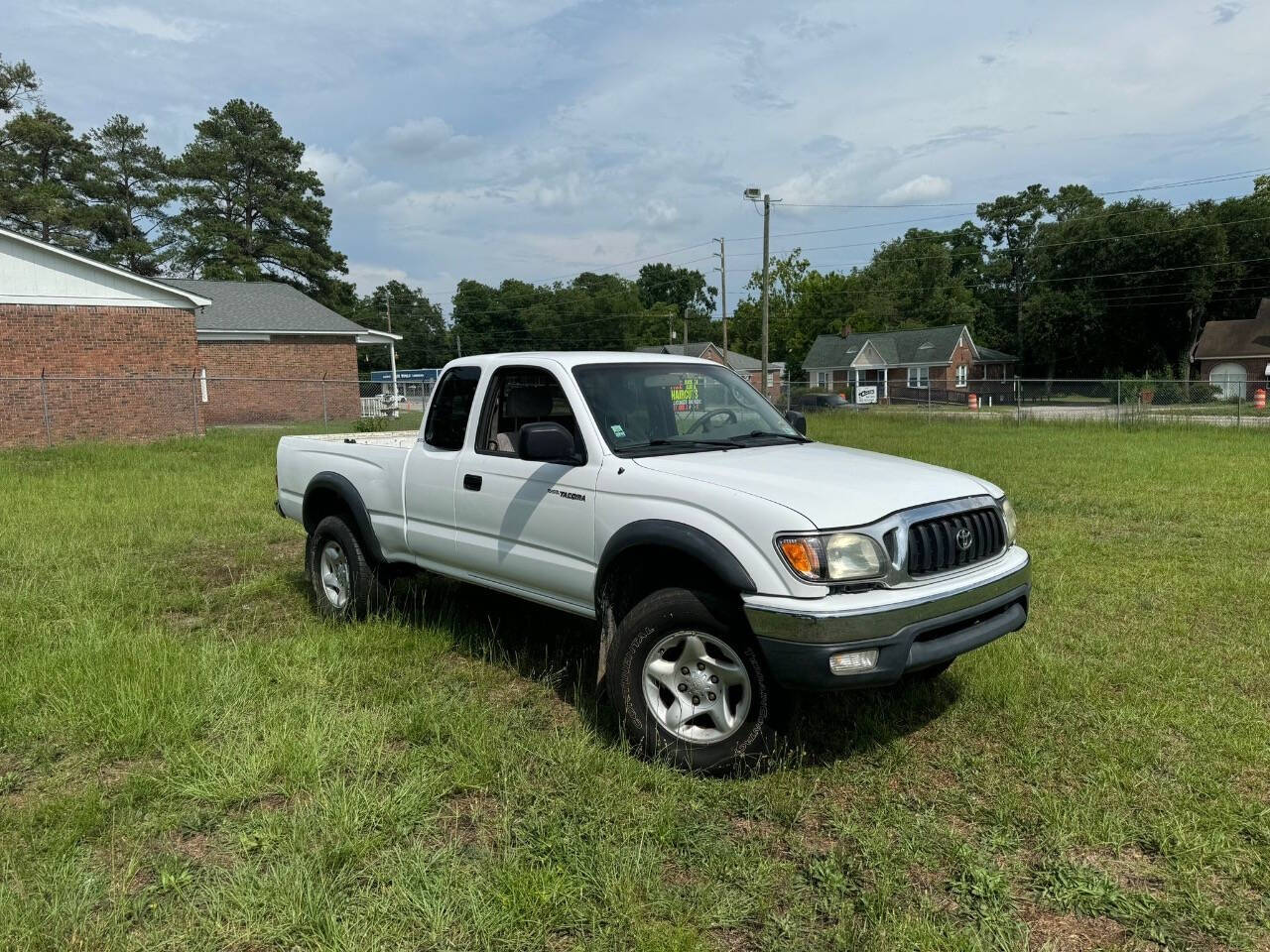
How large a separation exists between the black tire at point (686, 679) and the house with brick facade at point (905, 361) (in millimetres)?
57586

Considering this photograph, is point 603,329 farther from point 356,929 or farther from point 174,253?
point 356,929

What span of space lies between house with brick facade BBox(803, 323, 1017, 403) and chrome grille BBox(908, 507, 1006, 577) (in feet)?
187

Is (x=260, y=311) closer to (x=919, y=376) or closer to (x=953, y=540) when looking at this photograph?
(x=953, y=540)

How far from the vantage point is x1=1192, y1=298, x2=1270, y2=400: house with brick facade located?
51.8m

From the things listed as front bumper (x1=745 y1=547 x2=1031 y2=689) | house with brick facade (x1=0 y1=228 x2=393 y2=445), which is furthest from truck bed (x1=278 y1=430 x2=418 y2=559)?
house with brick facade (x1=0 y1=228 x2=393 y2=445)

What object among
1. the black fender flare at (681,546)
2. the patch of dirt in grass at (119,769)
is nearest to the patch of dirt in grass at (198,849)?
the patch of dirt in grass at (119,769)

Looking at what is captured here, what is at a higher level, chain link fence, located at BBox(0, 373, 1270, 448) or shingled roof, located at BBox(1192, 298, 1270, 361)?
shingled roof, located at BBox(1192, 298, 1270, 361)

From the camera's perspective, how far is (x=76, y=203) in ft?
170

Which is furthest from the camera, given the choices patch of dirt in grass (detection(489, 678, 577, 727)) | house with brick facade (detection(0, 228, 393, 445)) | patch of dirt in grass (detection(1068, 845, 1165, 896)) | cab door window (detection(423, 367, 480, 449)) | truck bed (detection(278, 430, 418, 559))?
house with brick facade (detection(0, 228, 393, 445))

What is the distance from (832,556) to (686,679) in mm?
854

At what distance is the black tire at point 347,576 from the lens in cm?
549

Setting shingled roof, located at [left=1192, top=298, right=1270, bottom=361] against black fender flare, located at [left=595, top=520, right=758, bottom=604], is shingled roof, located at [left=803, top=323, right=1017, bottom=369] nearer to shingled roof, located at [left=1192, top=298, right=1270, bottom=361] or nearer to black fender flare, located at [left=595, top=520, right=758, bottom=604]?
shingled roof, located at [left=1192, top=298, right=1270, bottom=361]

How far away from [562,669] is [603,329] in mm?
89940

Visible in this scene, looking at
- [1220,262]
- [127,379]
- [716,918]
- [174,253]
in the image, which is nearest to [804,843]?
[716,918]
